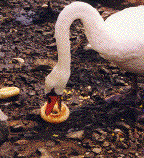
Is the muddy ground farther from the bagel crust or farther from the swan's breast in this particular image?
the swan's breast

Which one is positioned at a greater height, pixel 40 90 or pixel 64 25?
pixel 64 25

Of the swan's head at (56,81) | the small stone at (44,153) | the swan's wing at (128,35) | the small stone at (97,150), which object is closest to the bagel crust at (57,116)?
the swan's head at (56,81)

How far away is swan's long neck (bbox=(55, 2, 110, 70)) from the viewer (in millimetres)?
3631

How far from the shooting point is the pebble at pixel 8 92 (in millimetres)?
4438

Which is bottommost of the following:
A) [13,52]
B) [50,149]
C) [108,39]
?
[50,149]

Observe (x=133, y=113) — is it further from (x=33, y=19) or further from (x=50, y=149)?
(x=33, y=19)

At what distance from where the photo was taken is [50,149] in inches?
143

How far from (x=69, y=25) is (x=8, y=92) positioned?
154cm

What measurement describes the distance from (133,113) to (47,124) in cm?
135

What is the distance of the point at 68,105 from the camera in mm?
4543

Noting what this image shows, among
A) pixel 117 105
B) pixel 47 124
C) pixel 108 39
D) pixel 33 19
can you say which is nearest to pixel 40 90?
pixel 47 124

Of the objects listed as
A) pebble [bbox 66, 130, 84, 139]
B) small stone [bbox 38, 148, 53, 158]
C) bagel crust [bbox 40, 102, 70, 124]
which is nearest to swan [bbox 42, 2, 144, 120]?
bagel crust [bbox 40, 102, 70, 124]

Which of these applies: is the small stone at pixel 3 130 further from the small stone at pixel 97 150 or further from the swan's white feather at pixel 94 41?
the small stone at pixel 97 150

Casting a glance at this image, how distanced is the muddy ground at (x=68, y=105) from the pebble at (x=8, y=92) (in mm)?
102
